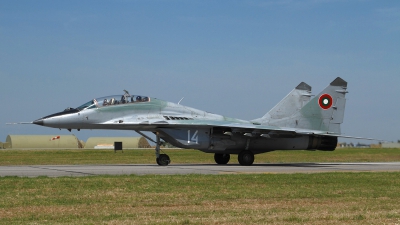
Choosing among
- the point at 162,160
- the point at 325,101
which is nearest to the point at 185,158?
the point at 162,160

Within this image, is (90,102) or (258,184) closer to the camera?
(258,184)

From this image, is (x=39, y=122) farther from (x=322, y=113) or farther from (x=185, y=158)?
(x=185, y=158)

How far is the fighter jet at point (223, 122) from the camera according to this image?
79.0ft

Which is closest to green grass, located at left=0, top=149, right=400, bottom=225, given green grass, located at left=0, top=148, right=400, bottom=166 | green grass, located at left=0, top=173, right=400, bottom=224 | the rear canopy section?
green grass, located at left=0, top=173, right=400, bottom=224

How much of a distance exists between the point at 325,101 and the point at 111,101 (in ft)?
35.0

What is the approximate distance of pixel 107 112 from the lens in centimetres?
2405

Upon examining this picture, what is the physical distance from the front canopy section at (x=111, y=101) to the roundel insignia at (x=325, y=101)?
9.04 m

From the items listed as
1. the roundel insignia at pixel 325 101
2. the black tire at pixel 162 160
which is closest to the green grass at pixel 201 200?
the black tire at pixel 162 160

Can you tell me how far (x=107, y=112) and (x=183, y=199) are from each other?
42.1ft

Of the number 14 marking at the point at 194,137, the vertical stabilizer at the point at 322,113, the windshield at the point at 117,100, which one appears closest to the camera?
the windshield at the point at 117,100

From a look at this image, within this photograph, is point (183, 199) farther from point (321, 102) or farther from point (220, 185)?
point (321, 102)

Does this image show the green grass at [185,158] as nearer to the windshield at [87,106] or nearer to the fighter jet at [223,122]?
the fighter jet at [223,122]

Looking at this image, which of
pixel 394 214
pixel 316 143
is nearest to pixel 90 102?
pixel 316 143

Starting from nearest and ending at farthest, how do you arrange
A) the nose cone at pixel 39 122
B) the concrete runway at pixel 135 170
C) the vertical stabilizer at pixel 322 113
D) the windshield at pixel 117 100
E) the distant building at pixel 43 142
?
the concrete runway at pixel 135 170 → the nose cone at pixel 39 122 → the windshield at pixel 117 100 → the vertical stabilizer at pixel 322 113 → the distant building at pixel 43 142
